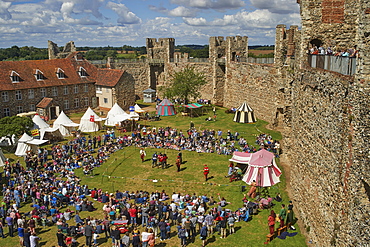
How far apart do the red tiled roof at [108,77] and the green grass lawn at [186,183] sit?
1515 cm

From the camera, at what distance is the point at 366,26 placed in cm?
816

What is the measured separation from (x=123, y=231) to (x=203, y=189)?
5.52 m

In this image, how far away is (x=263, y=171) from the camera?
17.6 meters

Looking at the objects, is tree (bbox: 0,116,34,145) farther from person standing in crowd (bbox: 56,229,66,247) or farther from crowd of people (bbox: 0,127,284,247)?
person standing in crowd (bbox: 56,229,66,247)

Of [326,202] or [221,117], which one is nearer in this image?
[326,202]

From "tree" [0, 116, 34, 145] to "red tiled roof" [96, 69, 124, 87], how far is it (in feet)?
42.5

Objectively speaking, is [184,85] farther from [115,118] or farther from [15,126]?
[15,126]

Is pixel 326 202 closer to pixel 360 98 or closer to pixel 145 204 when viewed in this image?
pixel 360 98

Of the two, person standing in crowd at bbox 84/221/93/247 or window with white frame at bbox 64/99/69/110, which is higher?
window with white frame at bbox 64/99/69/110

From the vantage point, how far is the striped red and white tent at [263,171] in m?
17.4

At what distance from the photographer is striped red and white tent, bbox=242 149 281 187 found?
1739 cm

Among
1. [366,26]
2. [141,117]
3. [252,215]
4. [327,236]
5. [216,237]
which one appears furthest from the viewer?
[141,117]

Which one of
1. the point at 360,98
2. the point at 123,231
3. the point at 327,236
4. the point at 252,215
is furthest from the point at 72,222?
the point at 360,98

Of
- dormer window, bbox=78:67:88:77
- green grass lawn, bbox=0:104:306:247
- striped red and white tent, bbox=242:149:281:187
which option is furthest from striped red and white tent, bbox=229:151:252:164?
dormer window, bbox=78:67:88:77
